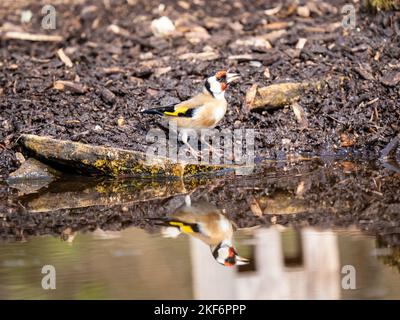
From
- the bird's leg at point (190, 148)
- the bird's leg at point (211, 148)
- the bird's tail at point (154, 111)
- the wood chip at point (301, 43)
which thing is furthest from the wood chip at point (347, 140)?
the bird's tail at point (154, 111)

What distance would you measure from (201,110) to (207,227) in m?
2.15

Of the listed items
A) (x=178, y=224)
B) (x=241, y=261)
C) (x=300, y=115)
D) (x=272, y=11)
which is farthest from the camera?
(x=272, y=11)

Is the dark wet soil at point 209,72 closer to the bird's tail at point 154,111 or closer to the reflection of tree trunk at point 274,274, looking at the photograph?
the bird's tail at point 154,111

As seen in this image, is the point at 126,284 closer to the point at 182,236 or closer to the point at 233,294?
the point at 233,294

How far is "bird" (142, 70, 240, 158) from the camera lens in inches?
309

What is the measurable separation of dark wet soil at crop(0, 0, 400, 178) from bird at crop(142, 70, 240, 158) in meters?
0.42

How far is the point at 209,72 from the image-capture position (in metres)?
9.10

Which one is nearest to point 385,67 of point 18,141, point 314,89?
point 314,89

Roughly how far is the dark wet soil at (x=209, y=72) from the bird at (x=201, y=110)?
16.5 inches

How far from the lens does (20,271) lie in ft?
16.9

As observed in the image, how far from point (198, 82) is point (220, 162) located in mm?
1367

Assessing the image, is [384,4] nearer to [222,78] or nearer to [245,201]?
[222,78]

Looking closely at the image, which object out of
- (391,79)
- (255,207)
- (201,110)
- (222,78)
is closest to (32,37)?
(222,78)

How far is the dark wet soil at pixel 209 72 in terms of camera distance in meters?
8.23
